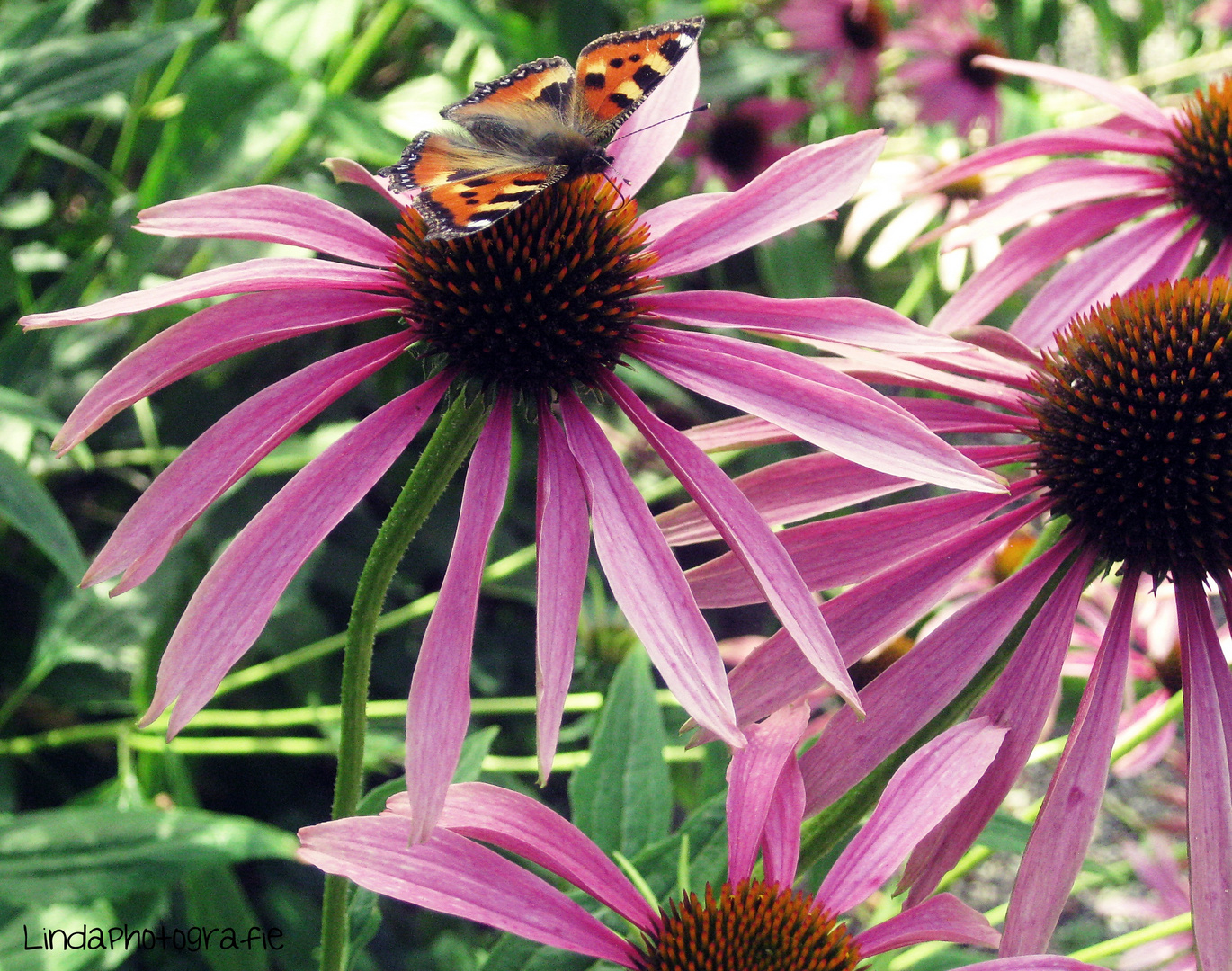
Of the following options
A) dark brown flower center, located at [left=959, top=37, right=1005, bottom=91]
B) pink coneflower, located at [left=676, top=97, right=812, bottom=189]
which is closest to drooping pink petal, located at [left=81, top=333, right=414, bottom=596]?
Answer: pink coneflower, located at [left=676, top=97, right=812, bottom=189]

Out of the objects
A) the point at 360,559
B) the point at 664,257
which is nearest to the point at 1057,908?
the point at 664,257

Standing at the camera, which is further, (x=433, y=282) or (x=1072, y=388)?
(x=1072, y=388)

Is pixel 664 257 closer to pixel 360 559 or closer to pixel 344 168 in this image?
pixel 344 168

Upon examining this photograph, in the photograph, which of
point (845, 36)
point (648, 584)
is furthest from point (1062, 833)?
point (845, 36)

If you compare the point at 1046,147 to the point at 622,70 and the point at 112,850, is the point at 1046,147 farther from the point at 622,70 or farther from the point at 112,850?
the point at 112,850

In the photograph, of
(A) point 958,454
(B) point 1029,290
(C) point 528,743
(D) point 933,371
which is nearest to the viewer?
(A) point 958,454
